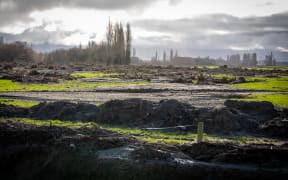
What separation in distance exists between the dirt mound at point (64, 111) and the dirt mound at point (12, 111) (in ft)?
1.37

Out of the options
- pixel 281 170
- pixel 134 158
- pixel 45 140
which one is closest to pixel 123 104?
pixel 45 140

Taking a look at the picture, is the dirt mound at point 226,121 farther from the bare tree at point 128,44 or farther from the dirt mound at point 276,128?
the bare tree at point 128,44

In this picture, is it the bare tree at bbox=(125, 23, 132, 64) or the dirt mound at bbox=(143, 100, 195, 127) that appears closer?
the dirt mound at bbox=(143, 100, 195, 127)

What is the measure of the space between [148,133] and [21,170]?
20.7ft

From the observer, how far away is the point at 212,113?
1870 centimetres

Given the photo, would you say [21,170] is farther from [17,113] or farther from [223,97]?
[223,97]

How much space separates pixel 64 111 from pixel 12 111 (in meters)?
3.09

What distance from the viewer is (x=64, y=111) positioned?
19938mm

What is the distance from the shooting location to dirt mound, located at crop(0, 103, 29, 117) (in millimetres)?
19472

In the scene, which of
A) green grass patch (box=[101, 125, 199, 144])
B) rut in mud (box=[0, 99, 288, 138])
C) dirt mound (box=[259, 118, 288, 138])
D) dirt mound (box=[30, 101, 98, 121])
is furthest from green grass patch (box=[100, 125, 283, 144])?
dirt mound (box=[30, 101, 98, 121])

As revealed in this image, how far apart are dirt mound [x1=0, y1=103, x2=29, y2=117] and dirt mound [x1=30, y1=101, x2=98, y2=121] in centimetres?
42

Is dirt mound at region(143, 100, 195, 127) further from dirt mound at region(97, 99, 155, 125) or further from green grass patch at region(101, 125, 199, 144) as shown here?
green grass patch at region(101, 125, 199, 144)

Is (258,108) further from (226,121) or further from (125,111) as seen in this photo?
(125,111)

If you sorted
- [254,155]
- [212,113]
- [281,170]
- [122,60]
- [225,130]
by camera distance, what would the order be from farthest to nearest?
[122,60] → [212,113] → [225,130] → [254,155] → [281,170]
